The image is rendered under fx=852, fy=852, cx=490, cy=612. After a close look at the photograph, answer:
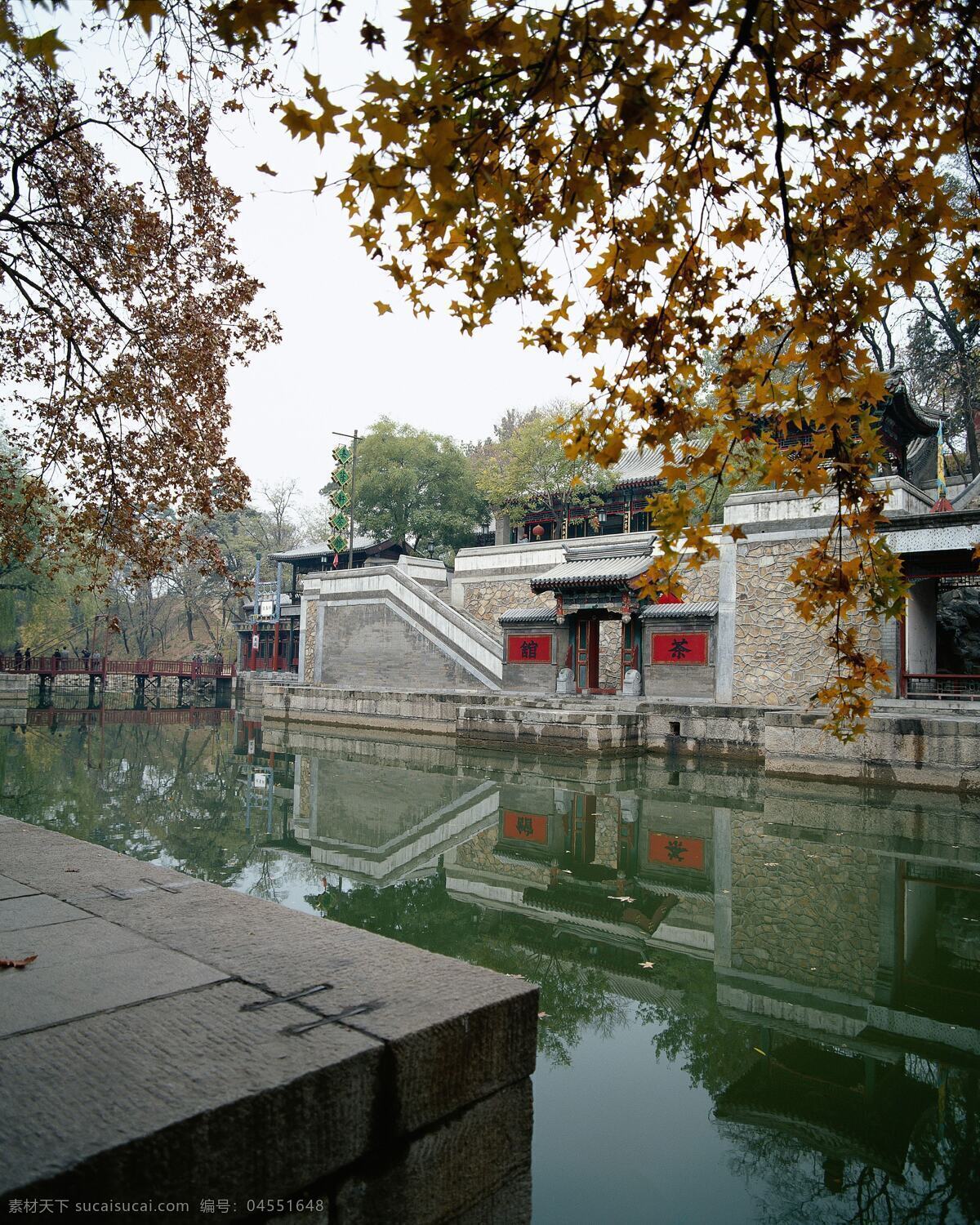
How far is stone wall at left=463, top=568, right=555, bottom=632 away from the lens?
24844mm

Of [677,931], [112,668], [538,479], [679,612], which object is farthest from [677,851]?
[112,668]

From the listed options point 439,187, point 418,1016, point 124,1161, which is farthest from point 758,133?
point 124,1161

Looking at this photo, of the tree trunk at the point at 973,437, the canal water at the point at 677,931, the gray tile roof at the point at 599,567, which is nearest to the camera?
the canal water at the point at 677,931

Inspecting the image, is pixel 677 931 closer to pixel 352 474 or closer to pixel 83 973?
pixel 83 973

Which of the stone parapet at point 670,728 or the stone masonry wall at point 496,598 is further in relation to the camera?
the stone masonry wall at point 496,598

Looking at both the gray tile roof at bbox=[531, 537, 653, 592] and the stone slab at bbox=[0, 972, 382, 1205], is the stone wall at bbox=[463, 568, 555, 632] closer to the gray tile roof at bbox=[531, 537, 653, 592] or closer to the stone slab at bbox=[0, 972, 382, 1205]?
the gray tile roof at bbox=[531, 537, 653, 592]

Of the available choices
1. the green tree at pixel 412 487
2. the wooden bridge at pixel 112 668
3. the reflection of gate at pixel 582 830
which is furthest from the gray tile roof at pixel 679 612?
the wooden bridge at pixel 112 668

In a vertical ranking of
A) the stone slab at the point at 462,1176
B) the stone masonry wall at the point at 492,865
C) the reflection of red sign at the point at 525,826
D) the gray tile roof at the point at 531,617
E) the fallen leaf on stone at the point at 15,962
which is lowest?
the stone masonry wall at the point at 492,865

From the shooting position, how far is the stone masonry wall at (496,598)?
24844 millimetres

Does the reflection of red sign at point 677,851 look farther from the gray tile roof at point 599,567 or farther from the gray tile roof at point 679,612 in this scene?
the gray tile roof at point 679,612

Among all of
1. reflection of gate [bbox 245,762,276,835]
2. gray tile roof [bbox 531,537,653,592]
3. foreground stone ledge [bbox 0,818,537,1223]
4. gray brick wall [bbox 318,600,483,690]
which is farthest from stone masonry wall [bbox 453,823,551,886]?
gray brick wall [bbox 318,600,483,690]

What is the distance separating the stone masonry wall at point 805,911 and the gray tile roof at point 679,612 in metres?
9.69

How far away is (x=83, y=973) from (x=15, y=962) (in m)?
0.21

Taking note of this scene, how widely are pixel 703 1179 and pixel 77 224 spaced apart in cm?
716
